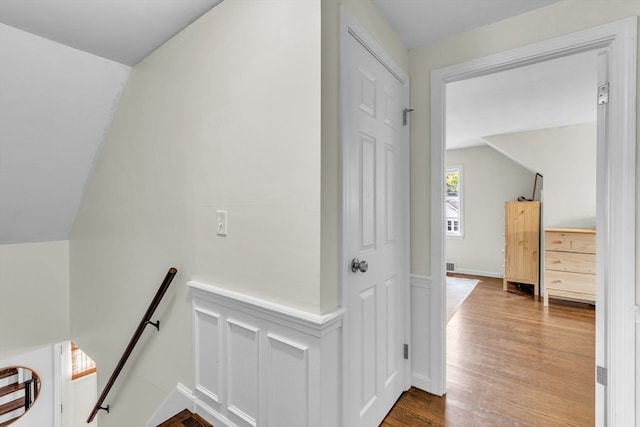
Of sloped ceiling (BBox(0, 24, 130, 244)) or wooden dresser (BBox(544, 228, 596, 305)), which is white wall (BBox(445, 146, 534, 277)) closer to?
wooden dresser (BBox(544, 228, 596, 305))

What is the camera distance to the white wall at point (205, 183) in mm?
1262

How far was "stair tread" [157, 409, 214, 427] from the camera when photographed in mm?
1646

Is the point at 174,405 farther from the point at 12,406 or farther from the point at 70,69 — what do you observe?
the point at 12,406

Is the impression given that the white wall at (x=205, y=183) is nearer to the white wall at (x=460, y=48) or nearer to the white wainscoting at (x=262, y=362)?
the white wainscoting at (x=262, y=362)

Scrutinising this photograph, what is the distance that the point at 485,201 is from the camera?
5.31 meters

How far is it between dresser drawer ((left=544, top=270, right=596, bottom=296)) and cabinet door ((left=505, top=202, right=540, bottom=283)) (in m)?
0.38

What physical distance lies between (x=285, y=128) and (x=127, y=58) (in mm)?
1661

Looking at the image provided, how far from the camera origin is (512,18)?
1.70 metres

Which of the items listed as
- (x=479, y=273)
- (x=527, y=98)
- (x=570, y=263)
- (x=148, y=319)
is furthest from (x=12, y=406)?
(x=570, y=263)

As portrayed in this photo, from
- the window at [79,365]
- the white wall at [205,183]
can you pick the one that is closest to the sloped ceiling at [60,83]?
the white wall at [205,183]

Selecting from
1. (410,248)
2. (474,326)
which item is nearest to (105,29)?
(410,248)

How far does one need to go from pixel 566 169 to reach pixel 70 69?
5478 mm

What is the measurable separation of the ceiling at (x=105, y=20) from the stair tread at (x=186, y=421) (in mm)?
2282

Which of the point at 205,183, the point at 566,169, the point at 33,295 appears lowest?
the point at 33,295
